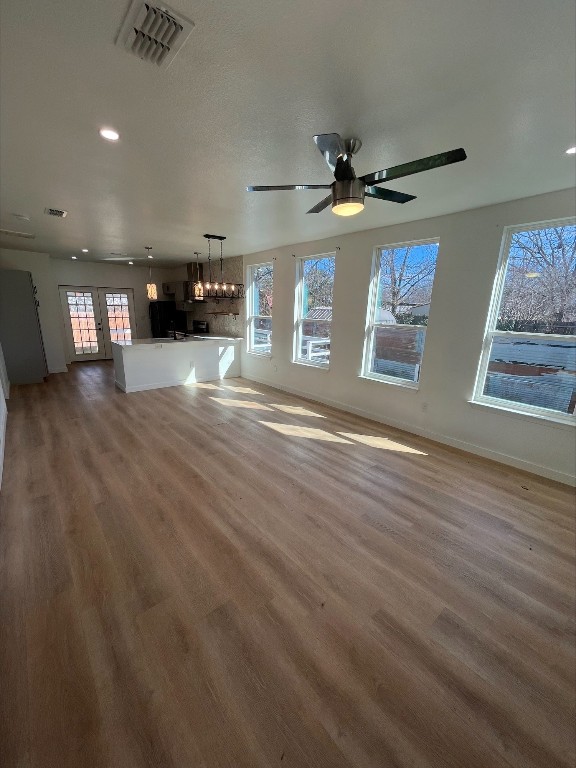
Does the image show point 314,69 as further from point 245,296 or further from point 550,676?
point 245,296

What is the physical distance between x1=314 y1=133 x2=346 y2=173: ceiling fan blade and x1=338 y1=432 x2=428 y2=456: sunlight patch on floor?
2.87 metres

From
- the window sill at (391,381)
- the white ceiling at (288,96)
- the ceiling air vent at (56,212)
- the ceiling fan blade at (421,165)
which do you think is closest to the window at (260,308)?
the window sill at (391,381)

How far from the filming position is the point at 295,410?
4.74 metres

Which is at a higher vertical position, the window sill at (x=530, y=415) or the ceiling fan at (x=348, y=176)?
the ceiling fan at (x=348, y=176)

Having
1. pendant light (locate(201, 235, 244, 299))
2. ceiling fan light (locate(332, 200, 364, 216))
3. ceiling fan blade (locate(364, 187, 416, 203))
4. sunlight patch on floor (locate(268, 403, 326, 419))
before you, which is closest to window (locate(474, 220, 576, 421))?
ceiling fan blade (locate(364, 187, 416, 203))

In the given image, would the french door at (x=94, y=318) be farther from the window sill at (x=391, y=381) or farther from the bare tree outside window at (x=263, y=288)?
the window sill at (x=391, y=381)

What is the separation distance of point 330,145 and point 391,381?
313 centimetres

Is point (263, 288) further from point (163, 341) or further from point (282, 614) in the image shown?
point (282, 614)

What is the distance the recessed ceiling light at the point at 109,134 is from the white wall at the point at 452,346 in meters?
3.14

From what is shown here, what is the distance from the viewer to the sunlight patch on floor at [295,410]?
4559 millimetres

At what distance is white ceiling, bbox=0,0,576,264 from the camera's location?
114 cm

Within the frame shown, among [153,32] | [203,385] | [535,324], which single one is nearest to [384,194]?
[153,32]

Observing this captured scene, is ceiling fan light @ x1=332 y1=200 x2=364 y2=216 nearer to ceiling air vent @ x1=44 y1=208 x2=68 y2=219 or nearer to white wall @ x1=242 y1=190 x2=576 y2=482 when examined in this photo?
white wall @ x1=242 y1=190 x2=576 y2=482

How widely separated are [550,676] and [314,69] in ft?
9.80
